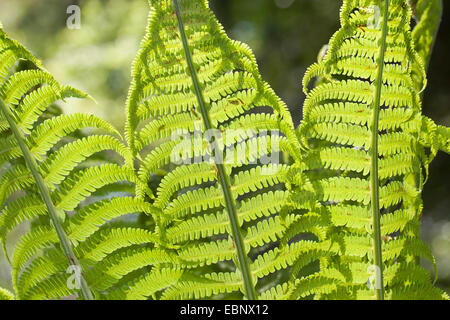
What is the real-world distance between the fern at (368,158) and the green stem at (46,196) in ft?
0.66

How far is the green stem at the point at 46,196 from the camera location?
37 centimetres

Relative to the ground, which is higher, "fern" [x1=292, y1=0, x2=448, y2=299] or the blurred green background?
the blurred green background

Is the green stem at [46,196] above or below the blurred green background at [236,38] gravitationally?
below

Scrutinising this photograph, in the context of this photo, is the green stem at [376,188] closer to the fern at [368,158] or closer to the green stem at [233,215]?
the fern at [368,158]

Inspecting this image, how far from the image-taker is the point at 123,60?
1169 millimetres

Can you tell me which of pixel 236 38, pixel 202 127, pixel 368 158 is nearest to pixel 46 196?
pixel 202 127

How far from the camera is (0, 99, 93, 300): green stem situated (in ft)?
1.23

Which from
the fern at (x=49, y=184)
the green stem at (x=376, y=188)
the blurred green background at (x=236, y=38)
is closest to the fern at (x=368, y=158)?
the green stem at (x=376, y=188)

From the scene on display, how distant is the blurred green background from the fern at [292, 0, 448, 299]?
0.68m

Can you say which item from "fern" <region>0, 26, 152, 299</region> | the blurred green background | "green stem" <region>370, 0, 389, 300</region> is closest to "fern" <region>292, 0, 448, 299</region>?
"green stem" <region>370, 0, 389, 300</region>

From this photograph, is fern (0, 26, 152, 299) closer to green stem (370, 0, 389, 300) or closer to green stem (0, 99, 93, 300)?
green stem (0, 99, 93, 300)

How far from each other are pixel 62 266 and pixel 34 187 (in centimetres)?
8

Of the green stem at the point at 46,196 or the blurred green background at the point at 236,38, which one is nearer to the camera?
the green stem at the point at 46,196
